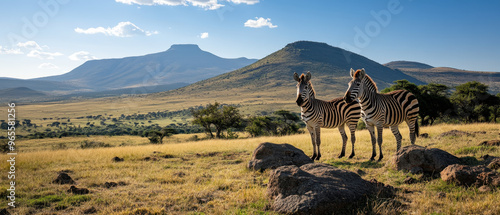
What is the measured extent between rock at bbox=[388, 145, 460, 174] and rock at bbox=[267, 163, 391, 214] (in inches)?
85.1

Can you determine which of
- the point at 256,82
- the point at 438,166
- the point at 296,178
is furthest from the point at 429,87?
the point at 256,82

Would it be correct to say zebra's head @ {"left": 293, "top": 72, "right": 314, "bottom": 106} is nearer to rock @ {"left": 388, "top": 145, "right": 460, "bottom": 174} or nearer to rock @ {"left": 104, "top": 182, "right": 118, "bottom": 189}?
rock @ {"left": 388, "top": 145, "right": 460, "bottom": 174}

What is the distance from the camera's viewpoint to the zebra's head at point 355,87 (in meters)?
9.69

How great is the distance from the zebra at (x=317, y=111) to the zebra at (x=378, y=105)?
1133mm

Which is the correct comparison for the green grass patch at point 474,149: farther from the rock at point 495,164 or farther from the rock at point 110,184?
the rock at point 110,184

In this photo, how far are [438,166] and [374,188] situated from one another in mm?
2540

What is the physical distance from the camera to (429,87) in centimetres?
3878

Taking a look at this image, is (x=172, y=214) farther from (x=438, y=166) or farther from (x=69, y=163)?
(x=69, y=163)

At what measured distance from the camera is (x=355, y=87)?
986cm

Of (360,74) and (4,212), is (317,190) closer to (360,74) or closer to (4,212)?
(360,74)

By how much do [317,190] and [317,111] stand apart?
5.31 meters

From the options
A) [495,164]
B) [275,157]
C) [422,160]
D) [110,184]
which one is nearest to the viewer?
[495,164]

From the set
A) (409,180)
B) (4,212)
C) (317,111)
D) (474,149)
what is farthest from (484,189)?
(4,212)

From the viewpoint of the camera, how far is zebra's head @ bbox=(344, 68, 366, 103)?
381 inches
